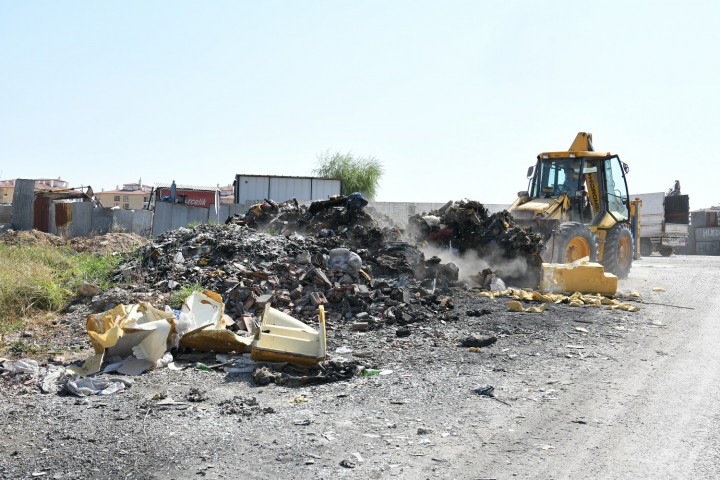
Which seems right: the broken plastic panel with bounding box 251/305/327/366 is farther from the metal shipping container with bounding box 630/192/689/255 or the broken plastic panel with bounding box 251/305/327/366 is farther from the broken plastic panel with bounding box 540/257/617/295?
the metal shipping container with bounding box 630/192/689/255

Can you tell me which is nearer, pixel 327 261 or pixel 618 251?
pixel 327 261

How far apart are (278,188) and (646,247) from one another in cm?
1759

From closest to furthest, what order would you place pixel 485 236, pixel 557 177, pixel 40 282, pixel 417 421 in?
1. pixel 417 421
2. pixel 40 282
3. pixel 485 236
4. pixel 557 177

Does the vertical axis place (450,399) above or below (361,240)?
below

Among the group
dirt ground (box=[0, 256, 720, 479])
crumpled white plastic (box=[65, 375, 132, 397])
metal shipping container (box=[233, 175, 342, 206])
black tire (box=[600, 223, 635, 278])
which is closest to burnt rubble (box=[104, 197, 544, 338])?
dirt ground (box=[0, 256, 720, 479])

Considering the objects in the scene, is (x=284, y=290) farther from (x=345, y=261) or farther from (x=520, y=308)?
(x=520, y=308)

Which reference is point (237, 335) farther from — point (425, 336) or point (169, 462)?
point (169, 462)

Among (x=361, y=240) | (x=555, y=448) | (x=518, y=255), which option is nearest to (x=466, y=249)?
(x=518, y=255)

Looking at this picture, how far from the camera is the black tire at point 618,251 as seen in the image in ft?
40.2

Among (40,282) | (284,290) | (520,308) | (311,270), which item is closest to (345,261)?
(311,270)

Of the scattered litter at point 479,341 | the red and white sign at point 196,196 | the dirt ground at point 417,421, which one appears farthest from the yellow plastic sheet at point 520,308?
the red and white sign at point 196,196

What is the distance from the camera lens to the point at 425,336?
6820mm

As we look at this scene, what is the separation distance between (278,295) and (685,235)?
75.9ft

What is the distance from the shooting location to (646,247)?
81.9 feet
